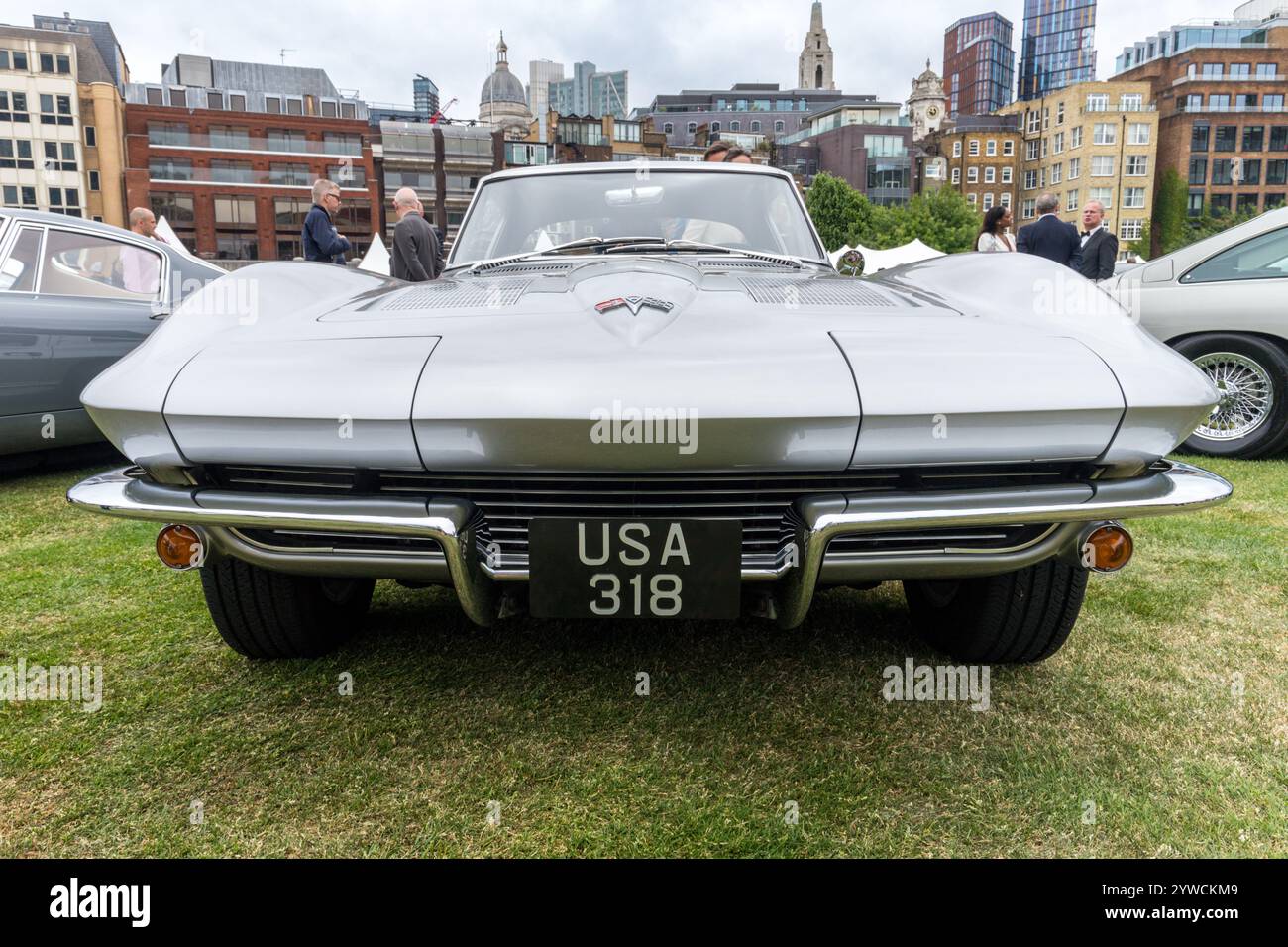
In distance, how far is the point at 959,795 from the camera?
165 cm

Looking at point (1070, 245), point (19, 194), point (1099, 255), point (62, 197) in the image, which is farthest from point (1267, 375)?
point (19, 194)

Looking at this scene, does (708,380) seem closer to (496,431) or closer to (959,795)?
(496,431)

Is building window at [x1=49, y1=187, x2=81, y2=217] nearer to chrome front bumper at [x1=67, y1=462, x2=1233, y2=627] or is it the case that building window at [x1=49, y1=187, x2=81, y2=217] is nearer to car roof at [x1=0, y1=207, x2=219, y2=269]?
car roof at [x1=0, y1=207, x2=219, y2=269]

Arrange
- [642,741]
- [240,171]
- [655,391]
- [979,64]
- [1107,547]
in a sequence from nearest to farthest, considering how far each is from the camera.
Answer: [655,391], [1107,547], [642,741], [240,171], [979,64]

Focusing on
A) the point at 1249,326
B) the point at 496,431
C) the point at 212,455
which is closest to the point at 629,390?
the point at 496,431

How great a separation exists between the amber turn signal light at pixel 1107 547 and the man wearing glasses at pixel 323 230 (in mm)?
6233

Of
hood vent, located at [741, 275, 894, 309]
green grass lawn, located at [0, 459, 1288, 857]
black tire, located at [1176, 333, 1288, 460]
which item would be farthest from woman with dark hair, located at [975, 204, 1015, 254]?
hood vent, located at [741, 275, 894, 309]

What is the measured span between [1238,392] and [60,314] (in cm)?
673

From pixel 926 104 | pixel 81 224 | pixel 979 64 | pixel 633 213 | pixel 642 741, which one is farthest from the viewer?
pixel 979 64

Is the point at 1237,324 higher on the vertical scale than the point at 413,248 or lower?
lower

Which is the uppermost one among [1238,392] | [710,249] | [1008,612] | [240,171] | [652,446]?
[240,171]

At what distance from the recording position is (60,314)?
4.38m

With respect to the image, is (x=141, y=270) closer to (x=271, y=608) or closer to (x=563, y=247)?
(x=563, y=247)
